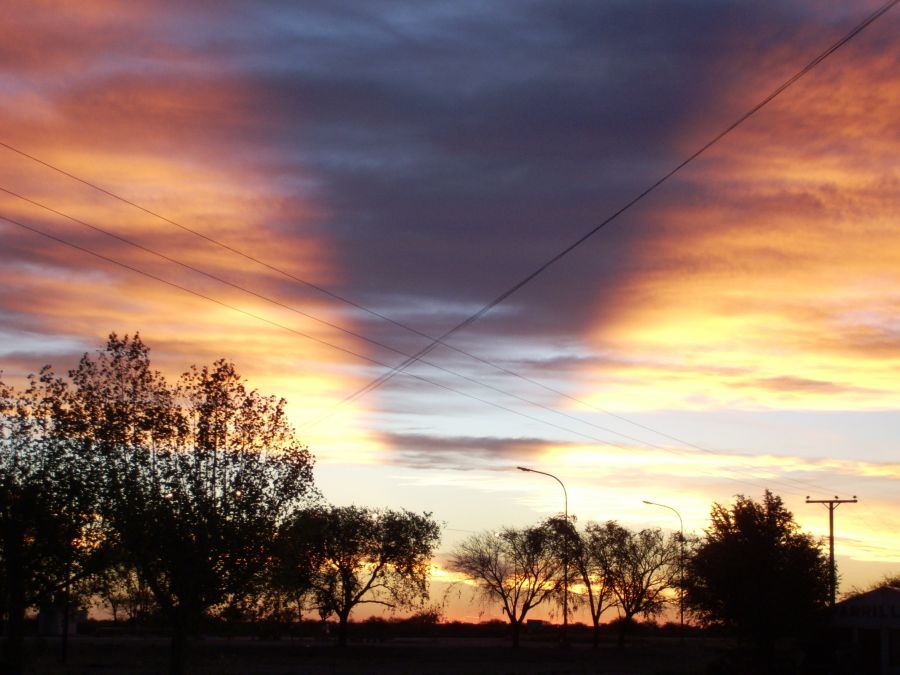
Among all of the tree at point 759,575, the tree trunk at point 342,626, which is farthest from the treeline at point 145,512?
the tree trunk at point 342,626

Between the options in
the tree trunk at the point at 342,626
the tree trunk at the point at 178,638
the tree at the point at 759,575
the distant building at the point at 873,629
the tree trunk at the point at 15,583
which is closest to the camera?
the tree trunk at the point at 178,638

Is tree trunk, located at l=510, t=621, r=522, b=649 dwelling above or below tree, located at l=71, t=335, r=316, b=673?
below

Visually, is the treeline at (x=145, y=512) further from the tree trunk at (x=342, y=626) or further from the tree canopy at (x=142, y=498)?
the tree trunk at (x=342, y=626)

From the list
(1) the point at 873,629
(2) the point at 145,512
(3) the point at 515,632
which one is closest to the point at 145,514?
(2) the point at 145,512

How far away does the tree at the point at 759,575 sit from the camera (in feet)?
Answer: 190

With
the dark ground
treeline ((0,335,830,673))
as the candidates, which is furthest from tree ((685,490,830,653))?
treeline ((0,335,830,673))

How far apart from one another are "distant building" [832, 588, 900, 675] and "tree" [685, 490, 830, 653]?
3914mm

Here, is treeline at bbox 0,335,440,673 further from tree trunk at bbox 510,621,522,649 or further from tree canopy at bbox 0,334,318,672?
tree trunk at bbox 510,621,522,649

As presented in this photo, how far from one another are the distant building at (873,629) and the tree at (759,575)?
3.91m

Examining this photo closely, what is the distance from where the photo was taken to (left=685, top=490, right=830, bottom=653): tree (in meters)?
57.9

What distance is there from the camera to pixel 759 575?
192 feet

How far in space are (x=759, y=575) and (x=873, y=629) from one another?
8.06 m

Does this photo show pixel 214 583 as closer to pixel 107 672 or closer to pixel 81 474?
pixel 81 474

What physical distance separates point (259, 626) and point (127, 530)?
644 centimetres
